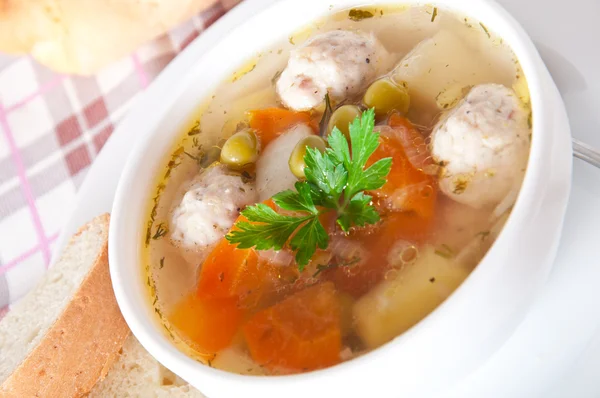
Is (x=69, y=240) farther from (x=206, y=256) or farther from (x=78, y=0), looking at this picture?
(x=78, y=0)

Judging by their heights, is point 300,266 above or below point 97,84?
above

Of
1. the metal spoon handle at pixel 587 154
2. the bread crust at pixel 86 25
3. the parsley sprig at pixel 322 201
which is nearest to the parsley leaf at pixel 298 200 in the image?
the parsley sprig at pixel 322 201

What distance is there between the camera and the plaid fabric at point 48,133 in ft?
9.95

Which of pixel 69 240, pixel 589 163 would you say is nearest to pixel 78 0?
pixel 69 240

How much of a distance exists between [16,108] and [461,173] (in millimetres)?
2709

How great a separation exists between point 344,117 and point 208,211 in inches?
16.6

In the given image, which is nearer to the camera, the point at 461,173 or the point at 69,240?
the point at 461,173

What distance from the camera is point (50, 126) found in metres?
3.26

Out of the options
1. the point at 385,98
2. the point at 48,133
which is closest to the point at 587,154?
the point at 385,98

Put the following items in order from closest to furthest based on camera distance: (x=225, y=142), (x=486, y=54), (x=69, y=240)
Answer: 1. (x=486, y=54)
2. (x=225, y=142)
3. (x=69, y=240)

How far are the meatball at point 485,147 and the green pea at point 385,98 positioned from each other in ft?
0.67

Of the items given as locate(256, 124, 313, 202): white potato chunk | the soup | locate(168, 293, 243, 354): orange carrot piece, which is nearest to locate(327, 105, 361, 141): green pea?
the soup

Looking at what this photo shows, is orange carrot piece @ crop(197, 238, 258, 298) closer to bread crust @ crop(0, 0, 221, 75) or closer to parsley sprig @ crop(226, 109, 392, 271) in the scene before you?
parsley sprig @ crop(226, 109, 392, 271)

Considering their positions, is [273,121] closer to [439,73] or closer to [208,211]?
[208,211]
